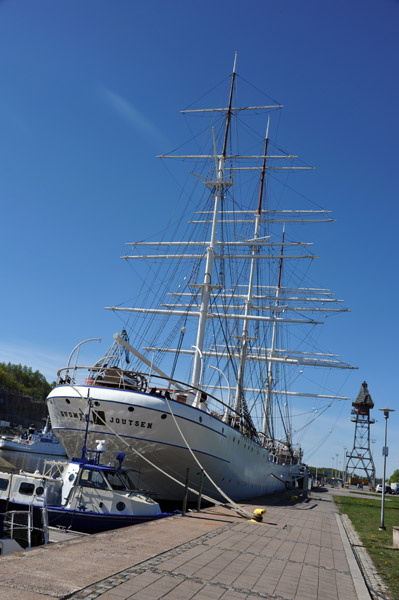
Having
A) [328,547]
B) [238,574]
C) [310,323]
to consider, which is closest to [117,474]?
[328,547]

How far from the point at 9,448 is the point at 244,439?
4471 cm

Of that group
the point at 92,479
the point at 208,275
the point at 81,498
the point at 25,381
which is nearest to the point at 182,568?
the point at 81,498

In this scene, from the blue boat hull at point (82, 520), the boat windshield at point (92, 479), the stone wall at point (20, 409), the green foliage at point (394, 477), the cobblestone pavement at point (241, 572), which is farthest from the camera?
the green foliage at point (394, 477)

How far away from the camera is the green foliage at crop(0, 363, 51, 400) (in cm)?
12631

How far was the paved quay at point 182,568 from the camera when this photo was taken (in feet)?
21.3

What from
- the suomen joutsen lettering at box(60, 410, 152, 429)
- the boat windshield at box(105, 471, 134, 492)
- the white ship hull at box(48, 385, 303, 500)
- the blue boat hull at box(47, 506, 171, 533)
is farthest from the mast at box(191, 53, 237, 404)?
the blue boat hull at box(47, 506, 171, 533)

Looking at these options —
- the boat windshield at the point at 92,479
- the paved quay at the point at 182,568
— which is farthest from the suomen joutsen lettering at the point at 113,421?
the paved quay at the point at 182,568

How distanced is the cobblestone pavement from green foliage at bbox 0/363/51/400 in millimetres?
122802

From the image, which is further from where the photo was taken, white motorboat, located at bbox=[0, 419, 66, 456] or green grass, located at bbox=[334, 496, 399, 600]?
white motorboat, located at bbox=[0, 419, 66, 456]

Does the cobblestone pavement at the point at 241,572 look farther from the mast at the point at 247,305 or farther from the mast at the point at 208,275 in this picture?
the mast at the point at 247,305

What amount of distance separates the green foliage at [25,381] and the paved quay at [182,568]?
123 m

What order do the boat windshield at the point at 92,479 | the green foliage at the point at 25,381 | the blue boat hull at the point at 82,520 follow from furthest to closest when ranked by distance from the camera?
1. the green foliage at the point at 25,381
2. the boat windshield at the point at 92,479
3. the blue boat hull at the point at 82,520

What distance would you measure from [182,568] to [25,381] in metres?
138

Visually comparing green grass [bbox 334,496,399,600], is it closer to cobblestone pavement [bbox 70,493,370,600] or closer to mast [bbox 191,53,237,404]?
cobblestone pavement [bbox 70,493,370,600]
